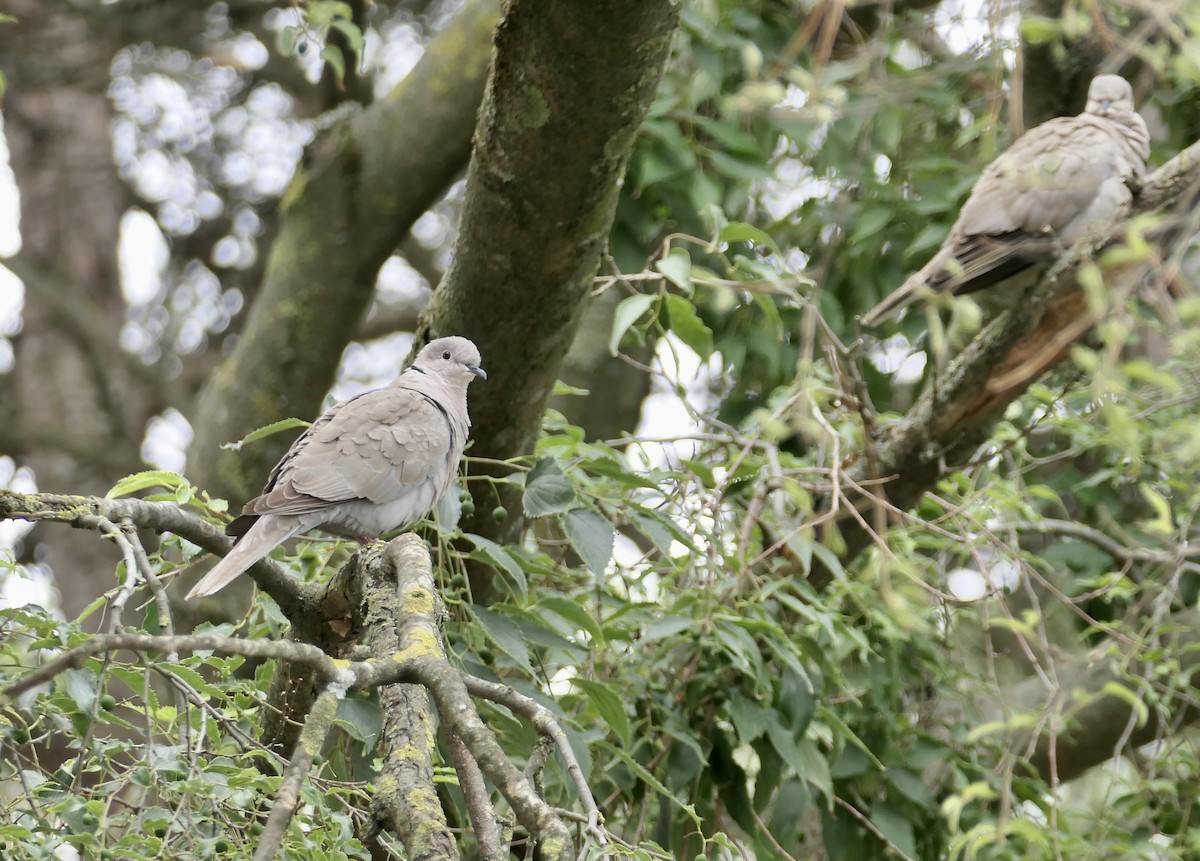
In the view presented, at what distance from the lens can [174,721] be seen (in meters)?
1.72

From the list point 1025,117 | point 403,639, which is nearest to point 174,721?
point 403,639

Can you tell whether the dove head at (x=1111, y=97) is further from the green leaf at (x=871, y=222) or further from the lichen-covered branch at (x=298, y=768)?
the lichen-covered branch at (x=298, y=768)

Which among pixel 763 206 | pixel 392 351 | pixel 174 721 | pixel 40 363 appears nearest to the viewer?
pixel 174 721

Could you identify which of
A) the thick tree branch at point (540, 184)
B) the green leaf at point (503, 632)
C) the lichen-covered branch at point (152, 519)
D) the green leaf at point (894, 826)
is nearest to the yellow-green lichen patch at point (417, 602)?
the lichen-covered branch at point (152, 519)

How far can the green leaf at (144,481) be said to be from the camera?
220 cm

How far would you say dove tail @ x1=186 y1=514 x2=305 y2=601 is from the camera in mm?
2492

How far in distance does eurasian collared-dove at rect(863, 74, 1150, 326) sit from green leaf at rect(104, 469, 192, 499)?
2476 mm

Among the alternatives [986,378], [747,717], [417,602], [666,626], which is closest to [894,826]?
[747,717]

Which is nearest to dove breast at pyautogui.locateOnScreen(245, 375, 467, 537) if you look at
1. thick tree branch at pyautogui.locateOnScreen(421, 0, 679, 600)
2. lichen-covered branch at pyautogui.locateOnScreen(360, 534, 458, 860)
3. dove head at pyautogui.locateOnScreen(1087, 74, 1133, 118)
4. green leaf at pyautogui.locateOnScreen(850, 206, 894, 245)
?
thick tree branch at pyautogui.locateOnScreen(421, 0, 679, 600)

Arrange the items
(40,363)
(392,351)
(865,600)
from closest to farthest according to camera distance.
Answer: (865,600) < (40,363) < (392,351)

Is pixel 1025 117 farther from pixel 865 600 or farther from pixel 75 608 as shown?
pixel 75 608

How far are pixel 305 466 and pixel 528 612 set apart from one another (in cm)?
67

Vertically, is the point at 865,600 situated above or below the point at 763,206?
below

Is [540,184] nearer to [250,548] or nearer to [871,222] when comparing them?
[250,548]
